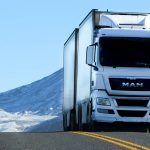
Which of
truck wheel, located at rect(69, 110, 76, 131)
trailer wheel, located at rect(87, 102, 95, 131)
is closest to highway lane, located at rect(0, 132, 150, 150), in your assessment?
trailer wheel, located at rect(87, 102, 95, 131)

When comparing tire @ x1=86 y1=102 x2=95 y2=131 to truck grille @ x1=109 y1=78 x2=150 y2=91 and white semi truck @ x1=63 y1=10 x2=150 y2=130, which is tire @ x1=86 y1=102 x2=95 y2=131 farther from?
truck grille @ x1=109 y1=78 x2=150 y2=91

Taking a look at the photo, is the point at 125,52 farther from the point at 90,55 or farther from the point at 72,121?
the point at 72,121

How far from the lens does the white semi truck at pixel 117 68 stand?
22031 millimetres

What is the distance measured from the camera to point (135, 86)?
2203 cm

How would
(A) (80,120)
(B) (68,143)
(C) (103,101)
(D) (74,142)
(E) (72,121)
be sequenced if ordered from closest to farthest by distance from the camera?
(B) (68,143)
(D) (74,142)
(C) (103,101)
(A) (80,120)
(E) (72,121)

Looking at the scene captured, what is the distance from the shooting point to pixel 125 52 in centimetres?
2219

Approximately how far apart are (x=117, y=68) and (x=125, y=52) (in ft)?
1.75

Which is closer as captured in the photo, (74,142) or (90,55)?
(74,142)

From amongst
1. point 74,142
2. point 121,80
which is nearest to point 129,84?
point 121,80

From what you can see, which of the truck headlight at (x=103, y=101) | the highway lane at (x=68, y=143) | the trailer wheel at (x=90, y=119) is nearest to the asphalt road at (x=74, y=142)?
the highway lane at (x=68, y=143)

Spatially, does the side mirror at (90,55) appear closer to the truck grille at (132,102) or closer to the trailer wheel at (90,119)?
the trailer wheel at (90,119)

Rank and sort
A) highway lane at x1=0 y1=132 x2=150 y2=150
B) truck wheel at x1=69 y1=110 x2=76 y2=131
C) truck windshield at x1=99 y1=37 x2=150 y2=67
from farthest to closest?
truck wheel at x1=69 y1=110 x2=76 y2=131
truck windshield at x1=99 y1=37 x2=150 y2=67
highway lane at x1=0 y1=132 x2=150 y2=150

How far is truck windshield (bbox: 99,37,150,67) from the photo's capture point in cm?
2212

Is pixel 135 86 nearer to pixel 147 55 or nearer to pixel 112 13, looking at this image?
pixel 147 55
